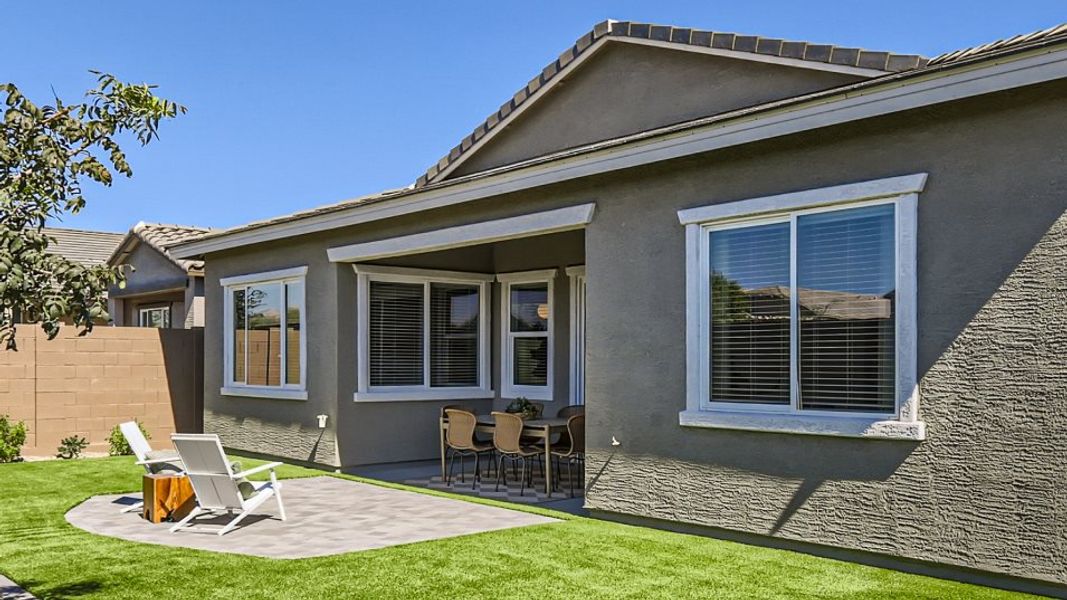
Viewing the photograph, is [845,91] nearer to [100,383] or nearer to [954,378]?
[954,378]

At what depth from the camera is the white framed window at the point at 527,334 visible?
14.6m

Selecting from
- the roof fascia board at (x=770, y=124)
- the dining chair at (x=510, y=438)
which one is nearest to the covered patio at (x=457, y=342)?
the dining chair at (x=510, y=438)

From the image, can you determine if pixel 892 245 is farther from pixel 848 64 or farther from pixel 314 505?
pixel 314 505

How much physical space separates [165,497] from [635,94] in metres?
6.74

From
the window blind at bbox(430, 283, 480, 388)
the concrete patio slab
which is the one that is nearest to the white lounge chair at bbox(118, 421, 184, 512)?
the concrete patio slab

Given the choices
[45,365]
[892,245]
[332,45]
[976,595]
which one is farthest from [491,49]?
[976,595]

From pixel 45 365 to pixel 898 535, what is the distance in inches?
545

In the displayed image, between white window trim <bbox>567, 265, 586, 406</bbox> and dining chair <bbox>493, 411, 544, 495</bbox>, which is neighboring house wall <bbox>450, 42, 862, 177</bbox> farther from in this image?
dining chair <bbox>493, 411, 544, 495</bbox>

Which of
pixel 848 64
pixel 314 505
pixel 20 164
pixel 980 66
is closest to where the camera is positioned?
pixel 20 164

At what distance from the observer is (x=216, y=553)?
326 inches

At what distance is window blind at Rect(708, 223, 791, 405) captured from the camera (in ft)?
27.5

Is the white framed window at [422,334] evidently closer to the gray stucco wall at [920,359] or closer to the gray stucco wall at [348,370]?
the gray stucco wall at [348,370]

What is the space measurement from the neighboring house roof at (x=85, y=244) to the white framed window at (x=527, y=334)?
17071mm

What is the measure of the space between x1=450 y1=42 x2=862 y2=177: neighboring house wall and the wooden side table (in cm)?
567
